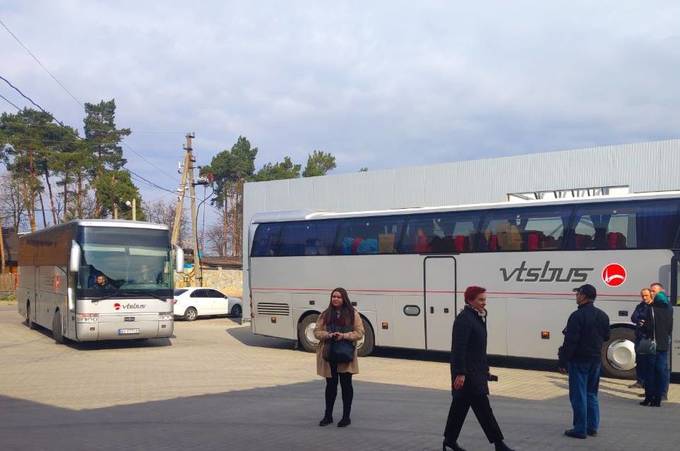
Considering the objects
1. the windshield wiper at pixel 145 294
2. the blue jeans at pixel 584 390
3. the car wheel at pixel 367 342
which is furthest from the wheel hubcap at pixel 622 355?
the windshield wiper at pixel 145 294

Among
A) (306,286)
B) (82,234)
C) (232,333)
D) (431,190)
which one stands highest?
(431,190)

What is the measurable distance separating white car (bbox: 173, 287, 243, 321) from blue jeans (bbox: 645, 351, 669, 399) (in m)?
22.4

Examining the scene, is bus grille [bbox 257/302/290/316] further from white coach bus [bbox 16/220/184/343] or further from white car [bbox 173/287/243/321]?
white car [bbox 173/287/243/321]

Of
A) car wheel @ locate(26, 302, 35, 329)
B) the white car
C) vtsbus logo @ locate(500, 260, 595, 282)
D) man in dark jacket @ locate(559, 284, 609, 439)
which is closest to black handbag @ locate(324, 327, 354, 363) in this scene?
man in dark jacket @ locate(559, 284, 609, 439)

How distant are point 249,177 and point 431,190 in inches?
1656

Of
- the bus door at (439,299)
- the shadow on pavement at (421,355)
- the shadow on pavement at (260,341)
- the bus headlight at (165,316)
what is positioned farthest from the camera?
the shadow on pavement at (260,341)

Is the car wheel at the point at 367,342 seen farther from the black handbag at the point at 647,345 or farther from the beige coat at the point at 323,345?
the beige coat at the point at 323,345

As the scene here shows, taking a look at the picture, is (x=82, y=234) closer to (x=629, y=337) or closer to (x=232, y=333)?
(x=232, y=333)

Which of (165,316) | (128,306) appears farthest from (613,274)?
(128,306)

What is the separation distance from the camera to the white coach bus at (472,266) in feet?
44.0

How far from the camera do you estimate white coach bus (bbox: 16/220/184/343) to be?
1773cm

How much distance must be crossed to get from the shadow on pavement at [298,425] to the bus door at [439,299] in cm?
429

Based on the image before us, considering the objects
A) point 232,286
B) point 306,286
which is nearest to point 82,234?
point 306,286

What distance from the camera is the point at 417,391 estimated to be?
12109 mm
